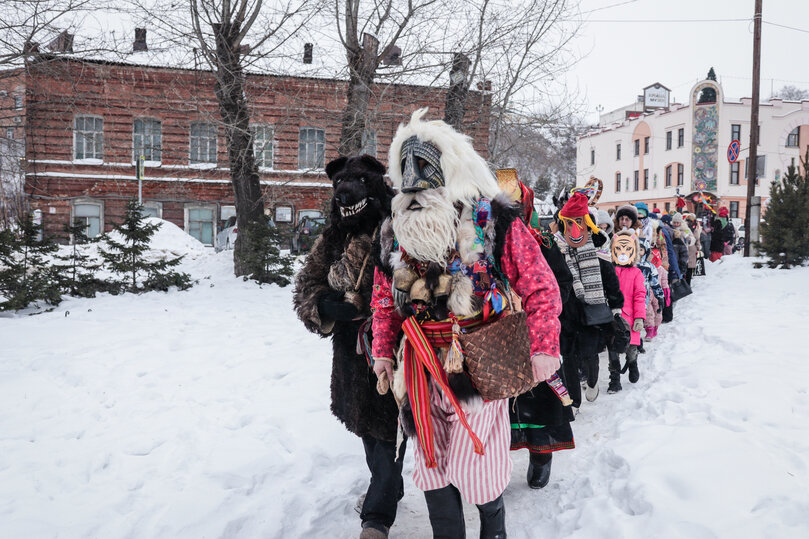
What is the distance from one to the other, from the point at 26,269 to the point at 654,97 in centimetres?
5467

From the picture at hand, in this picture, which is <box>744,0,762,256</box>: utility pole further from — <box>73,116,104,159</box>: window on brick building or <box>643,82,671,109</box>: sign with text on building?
<box>643,82,671,109</box>: sign with text on building

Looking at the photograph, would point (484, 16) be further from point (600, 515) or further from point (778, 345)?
point (600, 515)

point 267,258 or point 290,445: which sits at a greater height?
point 267,258

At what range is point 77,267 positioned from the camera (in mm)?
9547

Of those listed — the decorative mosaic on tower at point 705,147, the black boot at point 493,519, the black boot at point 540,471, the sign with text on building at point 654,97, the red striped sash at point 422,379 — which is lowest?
the black boot at point 540,471

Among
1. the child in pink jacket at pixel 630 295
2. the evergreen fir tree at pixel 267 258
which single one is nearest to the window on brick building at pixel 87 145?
the evergreen fir tree at pixel 267 258

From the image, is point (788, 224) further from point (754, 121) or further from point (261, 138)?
point (261, 138)

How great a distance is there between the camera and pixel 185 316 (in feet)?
27.8

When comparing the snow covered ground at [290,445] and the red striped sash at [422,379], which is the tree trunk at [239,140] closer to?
the snow covered ground at [290,445]

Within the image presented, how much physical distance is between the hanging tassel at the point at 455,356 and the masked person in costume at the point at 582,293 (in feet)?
7.98

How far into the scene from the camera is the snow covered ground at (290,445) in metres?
3.12

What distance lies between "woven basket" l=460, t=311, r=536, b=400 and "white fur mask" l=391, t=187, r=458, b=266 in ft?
1.13

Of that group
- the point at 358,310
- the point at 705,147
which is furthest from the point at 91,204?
the point at 705,147

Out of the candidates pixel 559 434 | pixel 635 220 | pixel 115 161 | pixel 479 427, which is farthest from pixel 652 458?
pixel 115 161
